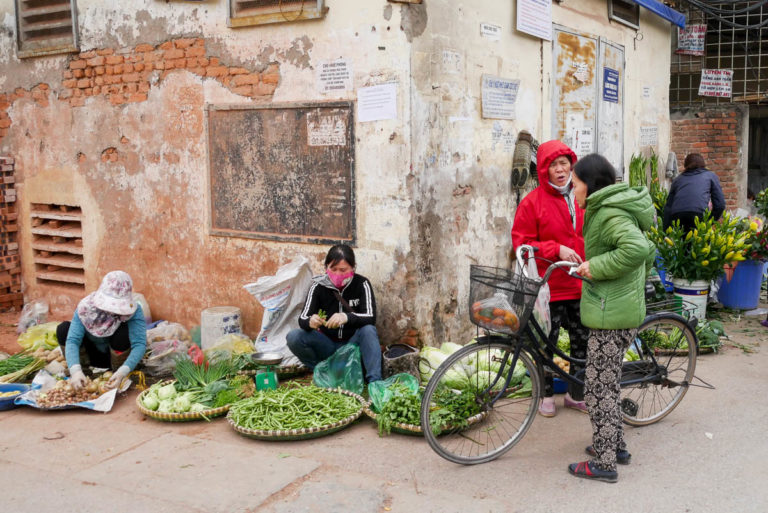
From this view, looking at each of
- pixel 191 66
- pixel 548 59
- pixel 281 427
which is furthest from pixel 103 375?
pixel 548 59

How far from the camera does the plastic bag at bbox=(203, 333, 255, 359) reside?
6.26 m

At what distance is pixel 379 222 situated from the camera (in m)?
5.82

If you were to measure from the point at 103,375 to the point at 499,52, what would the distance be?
4353 mm

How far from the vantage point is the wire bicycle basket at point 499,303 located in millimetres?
4066

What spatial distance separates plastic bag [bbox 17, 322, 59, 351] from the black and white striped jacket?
2.80 metres

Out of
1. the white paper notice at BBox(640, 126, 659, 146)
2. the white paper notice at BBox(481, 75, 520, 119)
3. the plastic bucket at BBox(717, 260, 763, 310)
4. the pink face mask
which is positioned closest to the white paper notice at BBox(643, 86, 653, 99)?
the white paper notice at BBox(640, 126, 659, 146)

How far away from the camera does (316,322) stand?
5.33 meters

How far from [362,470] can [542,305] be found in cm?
147

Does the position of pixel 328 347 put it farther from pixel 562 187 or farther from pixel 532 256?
pixel 562 187

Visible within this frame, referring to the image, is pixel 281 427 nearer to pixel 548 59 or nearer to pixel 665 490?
pixel 665 490

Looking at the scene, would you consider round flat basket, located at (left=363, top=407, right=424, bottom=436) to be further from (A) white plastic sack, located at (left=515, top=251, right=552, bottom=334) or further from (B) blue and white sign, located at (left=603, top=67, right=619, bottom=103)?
(B) blue and white sign, located at (left=603, top=67, right=619, bottom=103)

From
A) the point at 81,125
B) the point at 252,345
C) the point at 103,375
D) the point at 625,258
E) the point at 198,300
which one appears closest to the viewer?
the point at 625,258

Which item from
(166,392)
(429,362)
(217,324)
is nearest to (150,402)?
(166,392)

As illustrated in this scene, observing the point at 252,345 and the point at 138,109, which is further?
the point at 138,109
